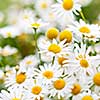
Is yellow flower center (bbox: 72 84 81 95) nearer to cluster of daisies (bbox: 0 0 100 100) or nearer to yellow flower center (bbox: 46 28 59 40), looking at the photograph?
cluster of daisies (bbox: 0 0 100 100)

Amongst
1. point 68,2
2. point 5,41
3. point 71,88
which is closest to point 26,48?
point 5,41

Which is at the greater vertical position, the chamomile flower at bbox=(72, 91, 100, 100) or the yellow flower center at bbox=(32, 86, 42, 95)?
the yellow flower center at bbox=(32, 86, 42, 95)

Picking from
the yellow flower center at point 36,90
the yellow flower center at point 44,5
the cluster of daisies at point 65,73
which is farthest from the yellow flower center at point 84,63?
the yellow flower center at point 44,5

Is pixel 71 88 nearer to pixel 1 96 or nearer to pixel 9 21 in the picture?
pixel 1 96

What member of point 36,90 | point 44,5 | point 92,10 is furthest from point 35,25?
point 92,10

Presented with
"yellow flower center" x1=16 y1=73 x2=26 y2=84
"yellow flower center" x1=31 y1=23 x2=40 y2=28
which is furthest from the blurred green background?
"yellow flower center" x1=16 y1=73 x2=26 y2=84
